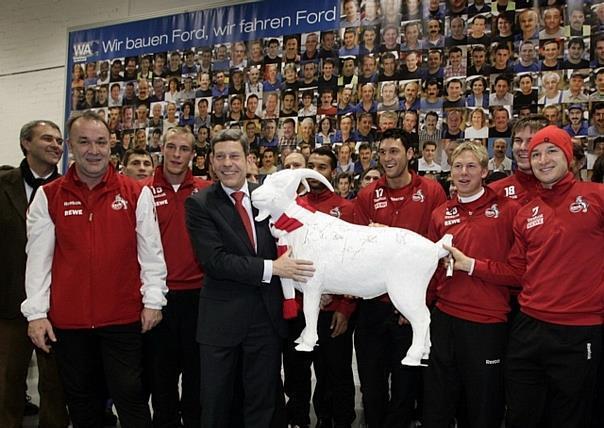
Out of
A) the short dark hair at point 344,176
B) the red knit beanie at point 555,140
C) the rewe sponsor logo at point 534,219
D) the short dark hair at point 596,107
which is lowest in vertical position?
the rewe sponsor logo at point 534,219

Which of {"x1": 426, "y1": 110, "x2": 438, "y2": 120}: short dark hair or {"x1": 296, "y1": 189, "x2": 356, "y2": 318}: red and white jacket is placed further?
{"x1": 426, "y1": 110, "x2": 438, "y2": 120}: short dark hair

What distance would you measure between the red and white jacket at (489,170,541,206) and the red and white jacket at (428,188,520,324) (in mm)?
224

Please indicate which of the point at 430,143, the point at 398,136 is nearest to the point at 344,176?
the point at 430,143

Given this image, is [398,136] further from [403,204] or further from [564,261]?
[564,261]

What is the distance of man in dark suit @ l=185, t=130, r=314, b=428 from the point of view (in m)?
2.89

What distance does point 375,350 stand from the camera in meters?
3.68

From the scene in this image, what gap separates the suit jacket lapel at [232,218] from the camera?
2916mm

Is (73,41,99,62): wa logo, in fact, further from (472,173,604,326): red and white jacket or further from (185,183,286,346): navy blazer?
(472,173,604,326): red and white jacket

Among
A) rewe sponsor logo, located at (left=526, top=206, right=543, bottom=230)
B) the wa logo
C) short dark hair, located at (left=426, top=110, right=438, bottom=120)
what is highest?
the wa logo

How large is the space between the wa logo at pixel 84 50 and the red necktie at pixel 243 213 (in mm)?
4888

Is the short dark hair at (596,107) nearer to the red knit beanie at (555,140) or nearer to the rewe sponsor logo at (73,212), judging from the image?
the red knit beanie at (555,140)

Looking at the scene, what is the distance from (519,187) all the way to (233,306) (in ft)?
5.78

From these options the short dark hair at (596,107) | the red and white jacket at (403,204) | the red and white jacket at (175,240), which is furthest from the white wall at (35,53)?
the short dark hair at (596,107)

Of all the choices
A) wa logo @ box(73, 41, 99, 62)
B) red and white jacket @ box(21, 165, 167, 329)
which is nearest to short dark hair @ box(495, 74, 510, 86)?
red and white jacket @ box(21, 165, 167, 329)
